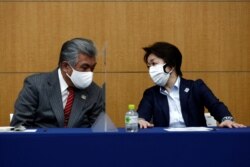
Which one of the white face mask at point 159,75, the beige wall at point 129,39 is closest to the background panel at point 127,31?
the beige wall at point 129,39

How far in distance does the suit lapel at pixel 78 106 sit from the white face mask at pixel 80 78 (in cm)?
8

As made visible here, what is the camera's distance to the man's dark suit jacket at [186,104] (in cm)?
→ 322

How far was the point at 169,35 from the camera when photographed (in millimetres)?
4215

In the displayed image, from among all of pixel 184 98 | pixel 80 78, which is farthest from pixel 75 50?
pixel 184 98

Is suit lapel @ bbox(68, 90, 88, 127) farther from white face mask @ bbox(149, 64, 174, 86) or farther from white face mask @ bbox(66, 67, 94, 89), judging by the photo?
white face mask @ bbox(149, 64, 174, 86)

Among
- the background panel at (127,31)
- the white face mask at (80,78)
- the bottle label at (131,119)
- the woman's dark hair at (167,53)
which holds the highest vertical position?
the background panel at (127,31)

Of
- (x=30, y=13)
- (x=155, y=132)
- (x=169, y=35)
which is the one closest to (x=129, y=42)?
(x=169, y=35)

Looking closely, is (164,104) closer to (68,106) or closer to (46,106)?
(68,106)

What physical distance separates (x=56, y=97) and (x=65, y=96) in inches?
3.8

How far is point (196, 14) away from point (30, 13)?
63.7 inches

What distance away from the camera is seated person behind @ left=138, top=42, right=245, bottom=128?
3.22 m

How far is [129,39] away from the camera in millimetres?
4180
